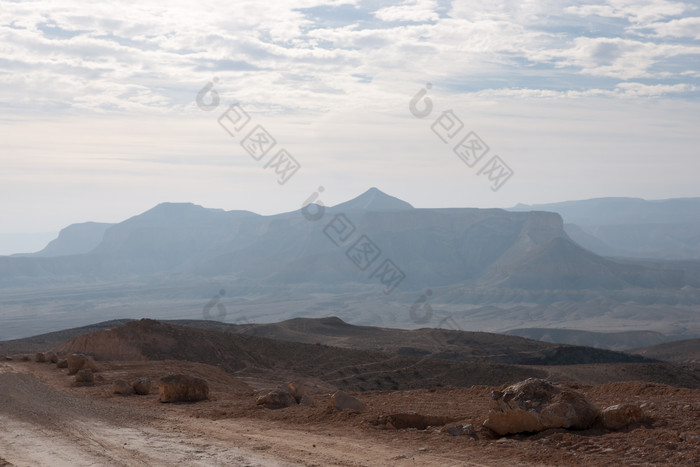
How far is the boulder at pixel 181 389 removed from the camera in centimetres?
1517

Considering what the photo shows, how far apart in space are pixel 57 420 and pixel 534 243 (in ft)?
563

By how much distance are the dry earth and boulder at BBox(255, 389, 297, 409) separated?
0.86 ft

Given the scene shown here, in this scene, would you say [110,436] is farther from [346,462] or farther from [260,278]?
[260,278]

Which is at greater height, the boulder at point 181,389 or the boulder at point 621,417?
the boulder at point 181,389

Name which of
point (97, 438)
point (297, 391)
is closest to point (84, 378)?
→ point (297, 391)

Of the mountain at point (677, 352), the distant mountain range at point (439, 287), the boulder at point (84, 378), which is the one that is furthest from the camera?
the distant mountain range at point (439, 287)

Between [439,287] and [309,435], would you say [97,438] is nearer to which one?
[309,435]

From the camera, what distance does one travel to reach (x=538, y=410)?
32.0 feet

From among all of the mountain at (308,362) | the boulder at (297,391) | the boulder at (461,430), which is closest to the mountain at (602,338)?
the mountain at (308,362)

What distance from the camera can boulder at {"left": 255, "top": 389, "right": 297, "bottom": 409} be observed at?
13.8m

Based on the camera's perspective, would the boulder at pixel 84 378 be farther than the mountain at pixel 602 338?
No

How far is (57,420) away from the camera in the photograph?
12453mm

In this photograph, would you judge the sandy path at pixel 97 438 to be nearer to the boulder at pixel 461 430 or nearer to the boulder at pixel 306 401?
the boulder at pixel 306 401

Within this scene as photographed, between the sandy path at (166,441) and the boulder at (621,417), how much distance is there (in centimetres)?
229
